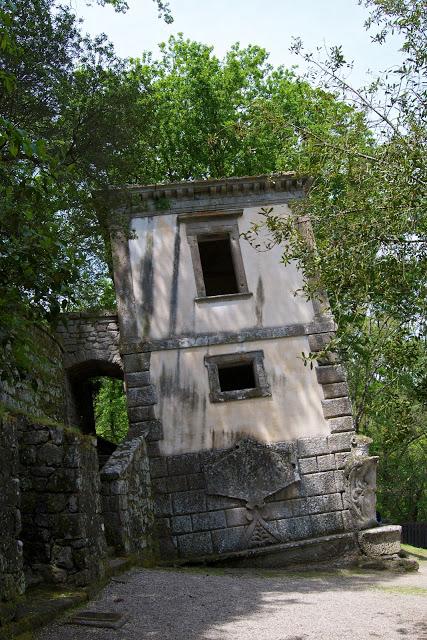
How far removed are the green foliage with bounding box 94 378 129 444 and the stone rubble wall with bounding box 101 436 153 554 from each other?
42.3 ft

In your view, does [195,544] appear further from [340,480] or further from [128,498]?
[340,480]

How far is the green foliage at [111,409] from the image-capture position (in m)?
25.1

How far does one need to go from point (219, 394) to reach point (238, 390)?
1.22 feet

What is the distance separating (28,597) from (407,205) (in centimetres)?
472

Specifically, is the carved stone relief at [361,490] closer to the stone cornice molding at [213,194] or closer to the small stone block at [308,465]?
the small stone block at [308,465]

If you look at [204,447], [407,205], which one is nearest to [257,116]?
[407,205]

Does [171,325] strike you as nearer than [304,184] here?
Yes

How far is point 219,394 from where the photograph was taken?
1286 centimetres

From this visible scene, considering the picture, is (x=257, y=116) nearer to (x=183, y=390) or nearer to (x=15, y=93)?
(x=15, y=93)

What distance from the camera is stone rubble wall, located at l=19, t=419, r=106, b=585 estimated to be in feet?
21.5

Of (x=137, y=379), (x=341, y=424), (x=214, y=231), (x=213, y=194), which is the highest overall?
(x=213, y=194)

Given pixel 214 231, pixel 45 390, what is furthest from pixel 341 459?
pixel 45 390

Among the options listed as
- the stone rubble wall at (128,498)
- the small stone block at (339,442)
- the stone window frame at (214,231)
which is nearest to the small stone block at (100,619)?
the stone rubble wall at (128,498)

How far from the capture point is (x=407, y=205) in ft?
21.7
